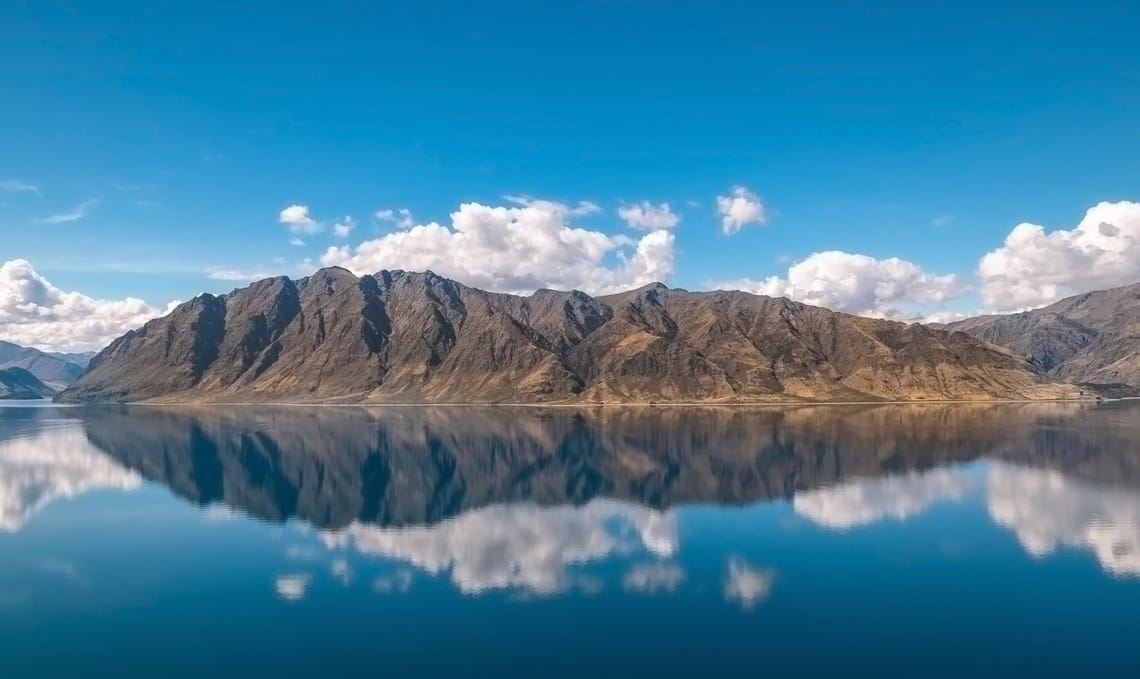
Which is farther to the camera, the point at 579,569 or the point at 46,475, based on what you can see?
the point at 46,475

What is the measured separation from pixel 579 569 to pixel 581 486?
163 ft

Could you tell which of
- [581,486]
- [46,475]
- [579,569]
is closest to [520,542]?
[579,569]

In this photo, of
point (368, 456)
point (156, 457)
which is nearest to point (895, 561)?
point (368, 456)

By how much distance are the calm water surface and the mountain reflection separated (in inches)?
28.9

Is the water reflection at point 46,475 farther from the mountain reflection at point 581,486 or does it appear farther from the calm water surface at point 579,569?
the calm water surface at point 579,569

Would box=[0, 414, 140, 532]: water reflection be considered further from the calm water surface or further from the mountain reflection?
the calm water surface

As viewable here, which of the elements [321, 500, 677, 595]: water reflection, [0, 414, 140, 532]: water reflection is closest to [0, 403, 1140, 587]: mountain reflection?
[321, 500, 677, 595]: water reflection

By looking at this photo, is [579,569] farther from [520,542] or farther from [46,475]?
[46,475]

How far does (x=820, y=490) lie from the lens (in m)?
109

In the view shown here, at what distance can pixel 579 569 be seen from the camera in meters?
67.6

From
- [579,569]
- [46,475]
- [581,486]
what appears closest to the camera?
[579,569]

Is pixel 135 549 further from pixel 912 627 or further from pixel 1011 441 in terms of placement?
pixel 1011 441

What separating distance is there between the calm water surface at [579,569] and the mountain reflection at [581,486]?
28.9 inches

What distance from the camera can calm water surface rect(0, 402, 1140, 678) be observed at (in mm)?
47750
